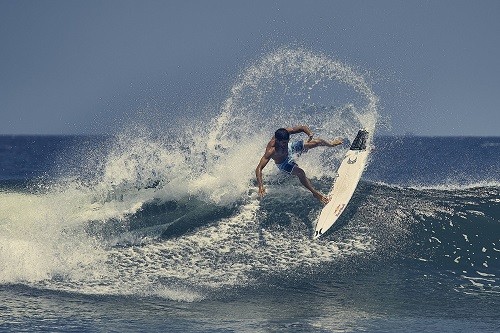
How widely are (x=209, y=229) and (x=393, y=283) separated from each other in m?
3.34

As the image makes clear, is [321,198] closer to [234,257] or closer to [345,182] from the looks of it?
[345,182]

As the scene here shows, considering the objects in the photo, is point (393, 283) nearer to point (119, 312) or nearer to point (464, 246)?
point (464, 246)

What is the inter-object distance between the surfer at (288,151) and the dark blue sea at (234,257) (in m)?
0.71

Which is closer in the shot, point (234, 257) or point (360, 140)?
point (234, 257)

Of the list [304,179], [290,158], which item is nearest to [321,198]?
[304,179]

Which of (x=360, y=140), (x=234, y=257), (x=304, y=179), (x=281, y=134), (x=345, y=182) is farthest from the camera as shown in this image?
(x=360, y=140)

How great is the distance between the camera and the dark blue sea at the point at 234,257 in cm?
891

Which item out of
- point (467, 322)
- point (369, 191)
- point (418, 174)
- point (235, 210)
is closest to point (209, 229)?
point (235, 210)

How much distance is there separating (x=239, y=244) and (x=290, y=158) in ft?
5.83

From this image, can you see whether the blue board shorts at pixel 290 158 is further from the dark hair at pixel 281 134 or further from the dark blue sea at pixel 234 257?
the dark blue sea at pixel 234 257

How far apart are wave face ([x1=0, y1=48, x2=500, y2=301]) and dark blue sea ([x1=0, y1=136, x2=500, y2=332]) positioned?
34 mm

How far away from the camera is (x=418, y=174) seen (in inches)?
1575

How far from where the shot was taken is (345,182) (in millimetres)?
12688

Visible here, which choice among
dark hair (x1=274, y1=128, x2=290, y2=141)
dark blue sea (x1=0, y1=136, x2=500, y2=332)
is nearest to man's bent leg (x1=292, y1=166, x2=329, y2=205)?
dark blue sea (x1=0, y1=136, x2=500, y2=332)
